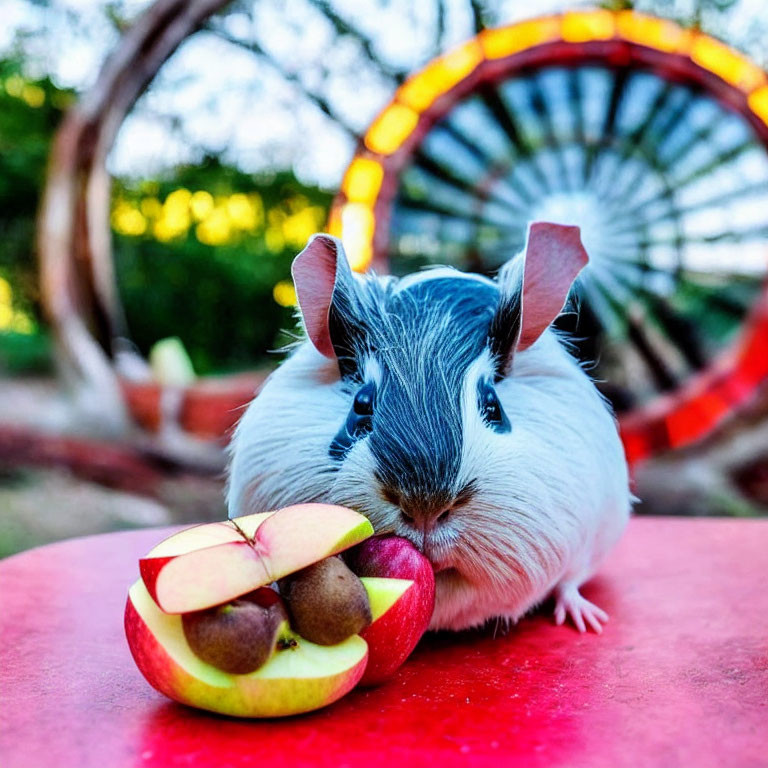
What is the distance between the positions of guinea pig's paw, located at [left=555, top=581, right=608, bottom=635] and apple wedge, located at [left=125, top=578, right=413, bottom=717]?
0.43 m

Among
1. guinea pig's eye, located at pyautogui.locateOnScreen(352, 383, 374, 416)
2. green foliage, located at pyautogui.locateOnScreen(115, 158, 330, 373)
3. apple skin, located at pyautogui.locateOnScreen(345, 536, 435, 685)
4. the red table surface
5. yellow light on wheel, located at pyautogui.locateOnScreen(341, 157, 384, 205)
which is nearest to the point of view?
the red table surface

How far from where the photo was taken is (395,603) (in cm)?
83

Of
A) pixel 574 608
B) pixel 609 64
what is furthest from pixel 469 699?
pixel 609 64

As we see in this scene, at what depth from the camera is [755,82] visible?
2.97 m

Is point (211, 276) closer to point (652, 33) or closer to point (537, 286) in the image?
point (652, 33)

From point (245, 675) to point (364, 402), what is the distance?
0.34 meters

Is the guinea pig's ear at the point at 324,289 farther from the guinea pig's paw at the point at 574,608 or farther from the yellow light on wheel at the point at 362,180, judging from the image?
the yellow light on wheel at the point at 362,180

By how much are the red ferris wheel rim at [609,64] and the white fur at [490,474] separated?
1.93 metres

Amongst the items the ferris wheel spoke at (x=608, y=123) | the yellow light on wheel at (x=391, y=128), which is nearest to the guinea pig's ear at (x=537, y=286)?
the ferris wheel spoke at (x=608, y=123)

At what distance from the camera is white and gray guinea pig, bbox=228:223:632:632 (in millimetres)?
892

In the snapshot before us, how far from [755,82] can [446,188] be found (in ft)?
3.83

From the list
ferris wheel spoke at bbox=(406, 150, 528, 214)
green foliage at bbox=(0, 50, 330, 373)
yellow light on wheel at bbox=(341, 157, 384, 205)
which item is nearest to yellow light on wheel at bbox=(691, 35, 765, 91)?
ferris wheel spoke at bbox=(406, 150, 528, 214)

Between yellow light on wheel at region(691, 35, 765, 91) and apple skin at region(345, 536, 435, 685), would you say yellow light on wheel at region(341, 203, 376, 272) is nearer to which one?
yellow light on wheel at region(691, 35, 765, 91)

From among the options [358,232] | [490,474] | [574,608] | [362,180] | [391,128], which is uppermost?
[391,128]
